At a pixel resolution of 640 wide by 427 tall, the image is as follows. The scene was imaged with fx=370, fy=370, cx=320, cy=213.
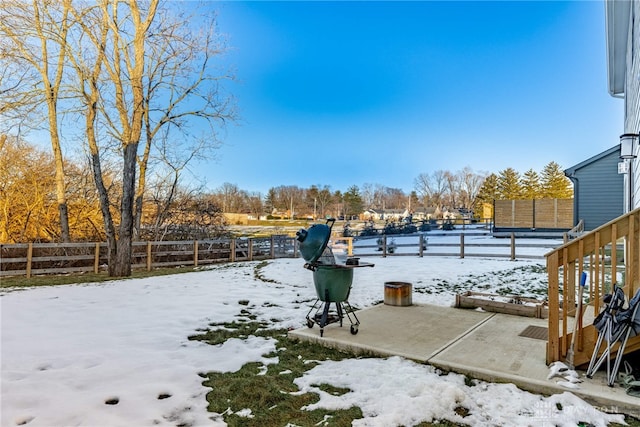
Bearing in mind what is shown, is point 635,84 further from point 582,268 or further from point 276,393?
point 276,393

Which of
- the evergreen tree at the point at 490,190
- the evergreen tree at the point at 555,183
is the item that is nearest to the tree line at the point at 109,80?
the evergreen tree at the point at 490,190

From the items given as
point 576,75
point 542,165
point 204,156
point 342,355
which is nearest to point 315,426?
point 342,355

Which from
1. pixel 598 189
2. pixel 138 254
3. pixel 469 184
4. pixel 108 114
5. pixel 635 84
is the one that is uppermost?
pixel 469 184

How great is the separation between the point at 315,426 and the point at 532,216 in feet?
77.4

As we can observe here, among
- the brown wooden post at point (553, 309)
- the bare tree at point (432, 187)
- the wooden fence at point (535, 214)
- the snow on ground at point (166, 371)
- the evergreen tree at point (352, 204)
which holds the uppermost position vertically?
the bare tree at point (432, 187)

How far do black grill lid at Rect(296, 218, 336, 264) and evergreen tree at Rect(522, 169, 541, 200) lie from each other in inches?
1695

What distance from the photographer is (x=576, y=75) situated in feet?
51.1

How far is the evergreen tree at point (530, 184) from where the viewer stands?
4094cm

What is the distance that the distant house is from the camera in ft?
48.1

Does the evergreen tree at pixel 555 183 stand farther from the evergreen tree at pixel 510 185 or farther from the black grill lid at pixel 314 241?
the black grill lid at pixel 314 241

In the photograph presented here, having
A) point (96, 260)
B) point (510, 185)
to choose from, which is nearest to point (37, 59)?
point (96, 260)

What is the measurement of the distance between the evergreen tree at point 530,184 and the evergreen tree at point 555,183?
1.93 feet

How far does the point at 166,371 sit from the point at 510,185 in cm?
4461

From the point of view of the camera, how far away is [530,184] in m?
42.0
